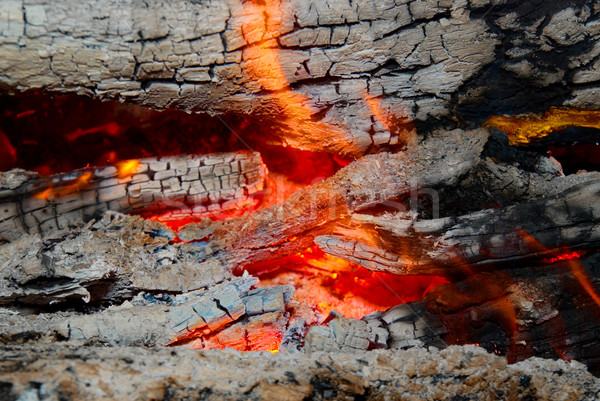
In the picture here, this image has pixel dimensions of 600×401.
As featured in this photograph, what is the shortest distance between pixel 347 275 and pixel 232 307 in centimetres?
143

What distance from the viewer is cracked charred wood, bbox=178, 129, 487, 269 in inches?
154

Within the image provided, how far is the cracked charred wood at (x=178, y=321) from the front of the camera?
3322 millimetres

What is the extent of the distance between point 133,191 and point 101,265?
86cm

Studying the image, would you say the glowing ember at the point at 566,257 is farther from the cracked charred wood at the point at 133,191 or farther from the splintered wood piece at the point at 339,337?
the cracked charred wood at the point at 133,191

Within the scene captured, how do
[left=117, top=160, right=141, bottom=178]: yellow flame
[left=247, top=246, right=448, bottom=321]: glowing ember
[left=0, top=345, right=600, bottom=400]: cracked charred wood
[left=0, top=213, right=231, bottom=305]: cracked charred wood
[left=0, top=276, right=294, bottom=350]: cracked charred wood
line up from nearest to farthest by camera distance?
[left=0, top=345, right=600, bottom=400]: cracked charred wood < [left=0, top=276, right=294, bottom=350]: cracked charred wood < [left=0, top=213, right=231, bottom=305]: cracked charred wood < [left=117, top=160, right=141, bottom=178]: yellow flame < [left=247, top=246, right=448, bottom=321]: glowing ember

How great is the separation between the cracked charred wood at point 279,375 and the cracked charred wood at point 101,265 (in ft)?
3.09

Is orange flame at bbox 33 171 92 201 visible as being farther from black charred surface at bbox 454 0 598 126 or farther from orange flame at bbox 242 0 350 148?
black charred surface at bbox 454 0 598 126

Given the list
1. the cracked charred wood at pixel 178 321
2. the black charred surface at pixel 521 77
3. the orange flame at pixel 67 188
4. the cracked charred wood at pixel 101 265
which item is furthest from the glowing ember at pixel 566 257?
the orange flame at pixel 67 188

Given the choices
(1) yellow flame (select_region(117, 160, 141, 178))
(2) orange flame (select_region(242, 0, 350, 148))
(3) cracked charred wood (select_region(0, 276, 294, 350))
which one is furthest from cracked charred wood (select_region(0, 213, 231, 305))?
(2) orange flame (select_region(242, 0, 350, 148))

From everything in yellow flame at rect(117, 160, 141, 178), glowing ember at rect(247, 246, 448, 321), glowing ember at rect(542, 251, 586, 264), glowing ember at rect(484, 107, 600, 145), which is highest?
glowing ember at rect(484, 107, 600, 145)

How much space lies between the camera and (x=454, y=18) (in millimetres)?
3654

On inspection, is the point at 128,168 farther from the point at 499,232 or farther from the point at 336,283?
the point at 499,232

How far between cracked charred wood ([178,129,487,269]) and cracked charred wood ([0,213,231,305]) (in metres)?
0.24

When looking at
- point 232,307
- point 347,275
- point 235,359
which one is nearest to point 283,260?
point 347,275
